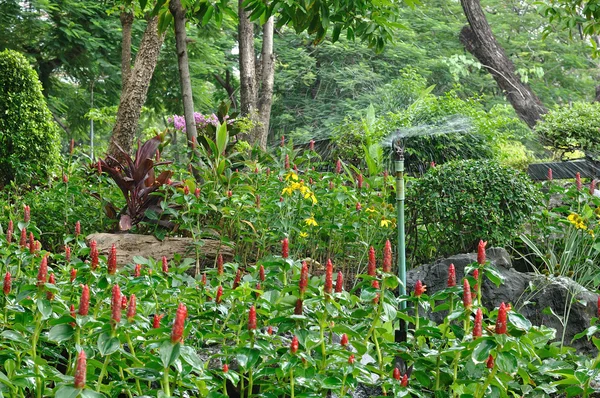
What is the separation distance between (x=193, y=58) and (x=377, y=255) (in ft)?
32.4

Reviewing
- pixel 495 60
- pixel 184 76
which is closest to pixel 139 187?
pixel 184 76

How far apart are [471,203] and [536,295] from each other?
3.23 feet

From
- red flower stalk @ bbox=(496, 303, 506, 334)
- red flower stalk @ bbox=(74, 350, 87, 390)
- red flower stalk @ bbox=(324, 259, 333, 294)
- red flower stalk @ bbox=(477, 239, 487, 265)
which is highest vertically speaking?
red flower stalk @ bbox=(477, 239, 487, 265)

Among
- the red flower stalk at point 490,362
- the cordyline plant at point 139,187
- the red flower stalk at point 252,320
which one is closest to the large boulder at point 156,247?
the cordyline plant at point 139,187

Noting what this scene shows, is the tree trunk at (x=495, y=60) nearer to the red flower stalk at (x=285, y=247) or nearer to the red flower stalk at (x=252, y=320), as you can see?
the red flower stalk at (x=285, y=247)

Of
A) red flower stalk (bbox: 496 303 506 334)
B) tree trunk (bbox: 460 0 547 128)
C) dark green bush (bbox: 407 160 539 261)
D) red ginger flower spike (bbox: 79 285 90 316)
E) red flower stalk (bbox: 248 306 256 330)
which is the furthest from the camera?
tree trunk (bbox: 460 0 547 128)

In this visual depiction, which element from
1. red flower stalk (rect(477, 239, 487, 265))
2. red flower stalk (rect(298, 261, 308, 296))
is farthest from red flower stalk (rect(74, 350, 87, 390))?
red flower stalk (rect(477, 239, 487, 265))

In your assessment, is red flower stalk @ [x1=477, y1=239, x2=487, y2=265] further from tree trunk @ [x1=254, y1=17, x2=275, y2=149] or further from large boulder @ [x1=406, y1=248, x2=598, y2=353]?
tree trunk @ [x1=254, y1=17, x2=275, y2=149]

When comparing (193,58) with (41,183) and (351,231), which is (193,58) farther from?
(351,231)

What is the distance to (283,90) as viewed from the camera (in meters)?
18.0

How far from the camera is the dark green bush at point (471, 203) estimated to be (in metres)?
5.33

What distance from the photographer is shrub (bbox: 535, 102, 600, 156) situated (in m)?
8.40

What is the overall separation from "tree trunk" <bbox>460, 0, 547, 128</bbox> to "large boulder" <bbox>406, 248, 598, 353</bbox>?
9.69 m

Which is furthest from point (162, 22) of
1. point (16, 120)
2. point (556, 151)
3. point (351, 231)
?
point (556, 151)
